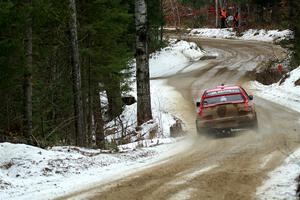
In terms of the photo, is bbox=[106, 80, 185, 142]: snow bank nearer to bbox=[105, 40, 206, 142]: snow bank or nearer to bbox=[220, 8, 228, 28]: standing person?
bbox=[105, 40, 206, 142]: snow bank

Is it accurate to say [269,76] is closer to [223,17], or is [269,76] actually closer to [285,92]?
[285,92]

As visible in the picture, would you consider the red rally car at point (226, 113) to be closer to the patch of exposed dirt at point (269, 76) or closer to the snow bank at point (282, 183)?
the snow bank at point (282, 183)

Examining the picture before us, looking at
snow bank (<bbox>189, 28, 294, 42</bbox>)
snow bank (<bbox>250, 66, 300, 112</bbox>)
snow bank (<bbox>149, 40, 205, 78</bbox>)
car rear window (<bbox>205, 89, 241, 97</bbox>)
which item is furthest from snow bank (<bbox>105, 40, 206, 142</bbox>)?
snow bank (<bbox>189, 28, 294, 42</bbox>)

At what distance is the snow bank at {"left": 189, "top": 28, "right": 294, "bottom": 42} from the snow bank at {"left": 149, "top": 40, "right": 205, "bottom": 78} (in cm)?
791

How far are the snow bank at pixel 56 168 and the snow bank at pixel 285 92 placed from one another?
38.8 ft

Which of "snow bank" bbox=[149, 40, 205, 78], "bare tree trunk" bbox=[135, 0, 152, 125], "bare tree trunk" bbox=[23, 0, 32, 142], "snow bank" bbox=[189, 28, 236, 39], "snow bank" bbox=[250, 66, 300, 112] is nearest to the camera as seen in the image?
"bare tree trunk" bbox=[23, 0, 32, 142]

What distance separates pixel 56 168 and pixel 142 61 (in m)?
8.76

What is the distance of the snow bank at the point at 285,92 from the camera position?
22562 mm

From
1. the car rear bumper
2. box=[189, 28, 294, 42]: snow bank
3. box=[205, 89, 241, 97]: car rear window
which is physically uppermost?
box=[189, 28, 294, 42]: snow bank

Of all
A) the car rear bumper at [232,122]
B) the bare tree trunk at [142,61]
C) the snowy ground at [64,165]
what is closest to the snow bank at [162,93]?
the bare tree trunk at [142,61]

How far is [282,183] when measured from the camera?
821 centimetres

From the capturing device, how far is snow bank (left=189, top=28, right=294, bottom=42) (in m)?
51.2

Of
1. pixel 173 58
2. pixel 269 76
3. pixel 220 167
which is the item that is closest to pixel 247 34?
pixel 173 58

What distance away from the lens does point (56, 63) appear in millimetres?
17484
